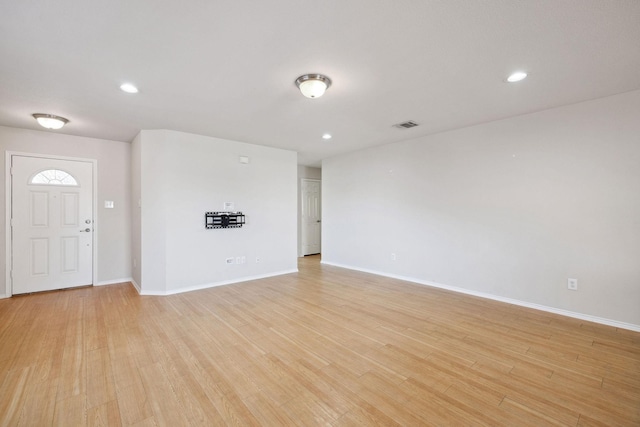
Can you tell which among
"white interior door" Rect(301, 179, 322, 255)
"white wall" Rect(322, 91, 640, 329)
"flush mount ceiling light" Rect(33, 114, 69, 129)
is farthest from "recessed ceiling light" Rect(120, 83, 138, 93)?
"white interior door" Rect(301, 179, 322, 255)

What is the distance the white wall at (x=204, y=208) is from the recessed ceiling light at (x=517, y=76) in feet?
13.1

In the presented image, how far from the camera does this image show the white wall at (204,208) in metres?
4.26

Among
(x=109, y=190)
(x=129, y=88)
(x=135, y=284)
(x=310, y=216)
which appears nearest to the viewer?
(x=129, y=88)

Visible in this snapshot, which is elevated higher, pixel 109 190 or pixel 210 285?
pixel 109 190

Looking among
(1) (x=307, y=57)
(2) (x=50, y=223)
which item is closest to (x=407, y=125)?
(1) (x=307, y=57)

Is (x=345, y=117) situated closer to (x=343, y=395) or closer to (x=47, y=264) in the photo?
(x=343, y=395)

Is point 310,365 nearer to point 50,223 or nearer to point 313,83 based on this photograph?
point 313,83

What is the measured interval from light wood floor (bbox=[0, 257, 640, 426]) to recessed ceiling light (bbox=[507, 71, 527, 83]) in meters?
2.60

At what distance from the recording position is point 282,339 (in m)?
2.76

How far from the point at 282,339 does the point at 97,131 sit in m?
4.40

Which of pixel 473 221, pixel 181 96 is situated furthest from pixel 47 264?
pixel 473 221

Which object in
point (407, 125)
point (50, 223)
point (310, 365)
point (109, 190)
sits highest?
point (407, 125)

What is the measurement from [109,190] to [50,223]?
96cm

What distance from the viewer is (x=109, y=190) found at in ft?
16.0
